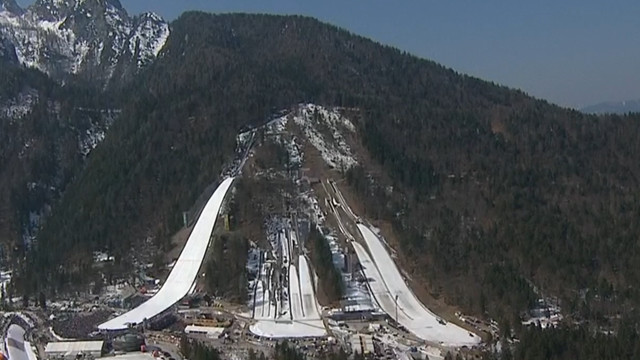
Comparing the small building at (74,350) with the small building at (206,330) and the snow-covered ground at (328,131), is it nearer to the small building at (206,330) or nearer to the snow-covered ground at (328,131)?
the small building at (206,330)

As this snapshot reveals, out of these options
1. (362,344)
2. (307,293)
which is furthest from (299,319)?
(362,344)

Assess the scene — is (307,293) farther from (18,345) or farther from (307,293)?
(18,345)

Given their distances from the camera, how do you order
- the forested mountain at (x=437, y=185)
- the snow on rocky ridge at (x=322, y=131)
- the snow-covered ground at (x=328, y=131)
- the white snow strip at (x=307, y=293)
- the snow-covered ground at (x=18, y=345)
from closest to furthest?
1. the snow-covered ground at (x=18, y=345)
2. the white snow strip at (x=307, y=293)
3. the forested mountain at (x=437, y=185)
4. the snow-covered ground at (x=328, y=131)
5. the snow on rocky ridge at (x=322, y=131)

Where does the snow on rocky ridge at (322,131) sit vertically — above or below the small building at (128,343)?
above

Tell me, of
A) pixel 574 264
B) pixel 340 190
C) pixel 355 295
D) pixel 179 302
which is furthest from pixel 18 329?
pixel 574 264

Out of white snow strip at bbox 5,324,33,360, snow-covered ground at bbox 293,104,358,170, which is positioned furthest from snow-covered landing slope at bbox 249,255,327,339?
snow-covered ground at bbox 293,104,358,170

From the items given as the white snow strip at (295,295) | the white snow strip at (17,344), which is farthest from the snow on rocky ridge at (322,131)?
the white snow strip at (17,344)

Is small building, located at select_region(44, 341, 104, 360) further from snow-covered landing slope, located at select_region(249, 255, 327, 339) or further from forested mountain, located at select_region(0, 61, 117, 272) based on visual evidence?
forested mountain, located at select_region(0, 61, 117, 272)
